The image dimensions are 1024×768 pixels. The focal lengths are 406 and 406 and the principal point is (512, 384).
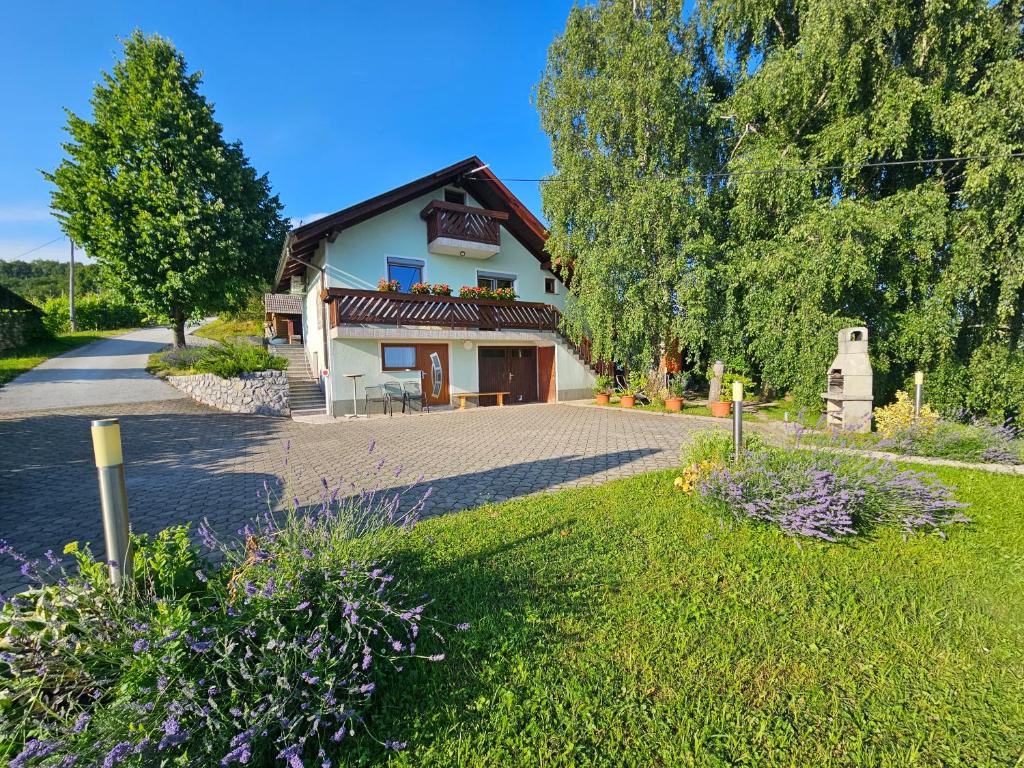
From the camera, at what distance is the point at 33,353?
1975 cm

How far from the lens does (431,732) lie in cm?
185

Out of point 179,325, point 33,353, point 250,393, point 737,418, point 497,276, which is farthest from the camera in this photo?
point 33,353

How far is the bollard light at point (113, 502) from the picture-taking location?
1958mm

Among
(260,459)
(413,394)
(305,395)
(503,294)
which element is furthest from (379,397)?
(260,459)

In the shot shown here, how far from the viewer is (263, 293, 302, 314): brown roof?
22922 millimetres

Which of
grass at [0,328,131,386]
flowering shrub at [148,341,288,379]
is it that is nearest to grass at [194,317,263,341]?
grass at [0,328,131,386]

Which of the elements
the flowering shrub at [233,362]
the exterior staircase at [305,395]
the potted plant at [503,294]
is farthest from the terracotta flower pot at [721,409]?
the flowering shrub at [233,362]

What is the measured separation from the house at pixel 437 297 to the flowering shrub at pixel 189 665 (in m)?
10.9

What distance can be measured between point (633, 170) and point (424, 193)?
7041 mm

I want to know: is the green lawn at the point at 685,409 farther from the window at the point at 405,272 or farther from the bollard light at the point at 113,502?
the bollard light at the point at 113,502

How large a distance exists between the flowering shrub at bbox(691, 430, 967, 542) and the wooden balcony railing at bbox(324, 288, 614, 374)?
1045 centimetres

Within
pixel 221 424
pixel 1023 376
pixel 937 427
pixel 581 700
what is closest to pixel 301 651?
pixel 581 700

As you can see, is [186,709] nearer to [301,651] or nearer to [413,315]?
[301,651]

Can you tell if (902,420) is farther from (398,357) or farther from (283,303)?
(283,303)
